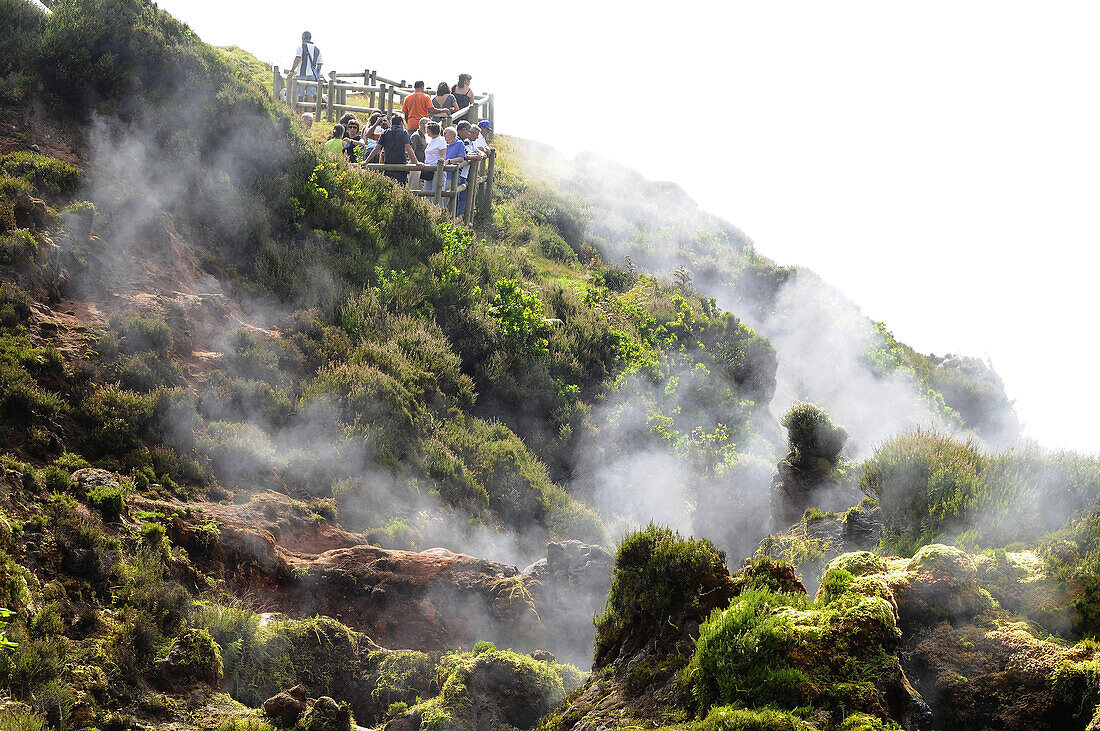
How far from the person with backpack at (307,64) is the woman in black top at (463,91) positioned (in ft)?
16.6

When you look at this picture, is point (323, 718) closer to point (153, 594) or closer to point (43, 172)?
point (153, 594)

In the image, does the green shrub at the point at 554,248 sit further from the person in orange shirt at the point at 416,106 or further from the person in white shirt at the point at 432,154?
the person in white shirt at the point at 432,154

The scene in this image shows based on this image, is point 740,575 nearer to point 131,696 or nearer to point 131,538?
point 131,696

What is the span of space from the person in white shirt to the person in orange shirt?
5.60 ft

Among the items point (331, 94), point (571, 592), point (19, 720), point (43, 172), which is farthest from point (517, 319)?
point (331, 94)

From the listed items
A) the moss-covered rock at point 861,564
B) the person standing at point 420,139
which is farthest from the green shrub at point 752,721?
the person standing at point 420,139

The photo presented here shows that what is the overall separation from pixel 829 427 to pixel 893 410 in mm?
12140

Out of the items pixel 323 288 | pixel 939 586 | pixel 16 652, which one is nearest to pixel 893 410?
pixel 323 288

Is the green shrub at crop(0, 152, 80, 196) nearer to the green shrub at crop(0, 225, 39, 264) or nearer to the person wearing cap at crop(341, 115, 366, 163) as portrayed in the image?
the green shrub at crop(0, 225, 39, 264)

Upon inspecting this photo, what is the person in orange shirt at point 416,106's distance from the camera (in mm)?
18953

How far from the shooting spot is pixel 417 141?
18.7 meters

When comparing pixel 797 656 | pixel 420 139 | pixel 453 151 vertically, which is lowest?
pixel 797 656

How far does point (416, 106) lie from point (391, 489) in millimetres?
11492

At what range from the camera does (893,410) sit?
2469 cm
